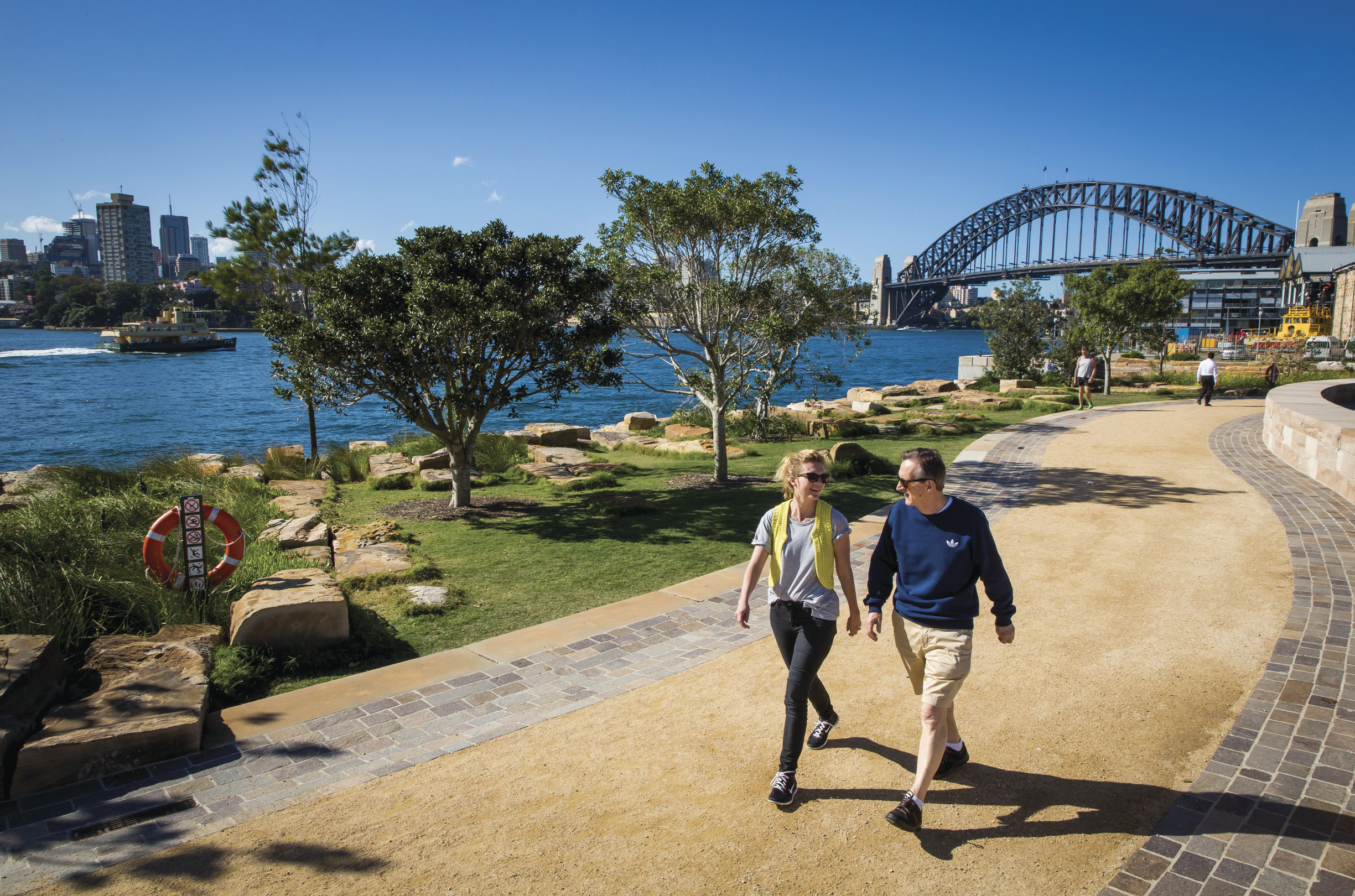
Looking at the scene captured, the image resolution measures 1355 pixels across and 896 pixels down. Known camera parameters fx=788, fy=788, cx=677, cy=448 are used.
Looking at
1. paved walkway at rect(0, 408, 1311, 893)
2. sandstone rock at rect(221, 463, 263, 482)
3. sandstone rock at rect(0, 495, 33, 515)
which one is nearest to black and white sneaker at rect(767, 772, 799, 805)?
paved walkway at rect(0, 408, 1311, 893)

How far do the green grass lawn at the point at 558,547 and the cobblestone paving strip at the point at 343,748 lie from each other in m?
0.98

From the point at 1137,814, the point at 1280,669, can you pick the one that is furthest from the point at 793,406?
the point at 1137,814

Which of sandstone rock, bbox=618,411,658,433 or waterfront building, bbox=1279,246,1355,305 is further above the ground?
waterfront building, bbox=1279,246,1355,305

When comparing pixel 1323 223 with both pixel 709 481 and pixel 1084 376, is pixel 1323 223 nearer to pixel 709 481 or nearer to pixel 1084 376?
pixel 1084 376

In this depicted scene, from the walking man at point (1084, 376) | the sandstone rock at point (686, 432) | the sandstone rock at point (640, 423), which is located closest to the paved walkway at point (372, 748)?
the sandstone rock at point (686, 432)

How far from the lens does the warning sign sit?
6.80 metres

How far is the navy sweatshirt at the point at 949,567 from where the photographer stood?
394 cm

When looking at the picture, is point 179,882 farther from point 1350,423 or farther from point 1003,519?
point 1350,423

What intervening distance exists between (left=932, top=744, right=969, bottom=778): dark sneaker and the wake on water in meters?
115

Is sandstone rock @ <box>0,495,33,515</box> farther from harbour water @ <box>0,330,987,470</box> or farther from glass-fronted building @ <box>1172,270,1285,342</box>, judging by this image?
glass-fronted building @ <box>1172,270,1285,342</box>

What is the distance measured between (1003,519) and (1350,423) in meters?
6.06

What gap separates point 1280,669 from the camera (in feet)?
18.6

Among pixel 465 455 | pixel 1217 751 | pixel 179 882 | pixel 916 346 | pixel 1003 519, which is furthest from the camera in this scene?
pixel 916 346

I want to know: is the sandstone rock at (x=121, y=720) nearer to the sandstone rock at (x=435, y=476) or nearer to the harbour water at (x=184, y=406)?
the harbour water at (x=184, y=406)
